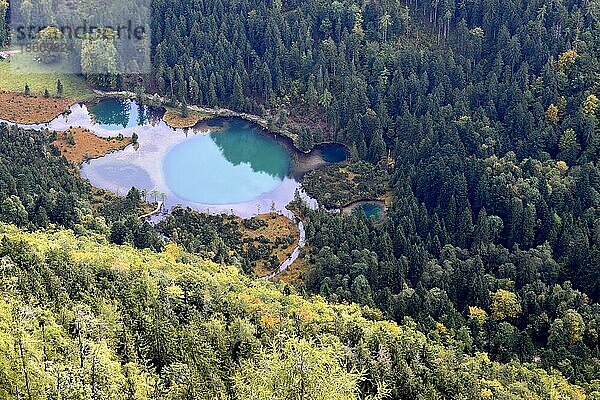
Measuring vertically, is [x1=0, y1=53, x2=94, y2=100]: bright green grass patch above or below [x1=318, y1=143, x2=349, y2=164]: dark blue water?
below

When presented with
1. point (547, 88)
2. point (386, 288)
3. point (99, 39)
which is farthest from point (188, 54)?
point (386, 288)

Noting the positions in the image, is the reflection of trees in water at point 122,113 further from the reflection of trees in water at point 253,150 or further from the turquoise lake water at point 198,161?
the reflection of trees in water at point 253,150

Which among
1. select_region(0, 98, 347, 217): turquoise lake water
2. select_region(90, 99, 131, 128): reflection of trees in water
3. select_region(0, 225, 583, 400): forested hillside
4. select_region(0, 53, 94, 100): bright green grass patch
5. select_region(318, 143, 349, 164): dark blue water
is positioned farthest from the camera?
select_region(0, 53, 94, 100): bright green grass patch

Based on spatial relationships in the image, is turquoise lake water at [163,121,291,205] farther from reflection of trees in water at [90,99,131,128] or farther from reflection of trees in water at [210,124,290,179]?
reflection of trees in water at [90,99,131,128]

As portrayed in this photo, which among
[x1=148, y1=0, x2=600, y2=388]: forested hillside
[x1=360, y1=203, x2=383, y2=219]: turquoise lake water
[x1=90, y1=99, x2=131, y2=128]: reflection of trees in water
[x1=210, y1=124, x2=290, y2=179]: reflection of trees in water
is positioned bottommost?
[x1=90, y1=99, x2=131, y2=128]: reflection of trees in water

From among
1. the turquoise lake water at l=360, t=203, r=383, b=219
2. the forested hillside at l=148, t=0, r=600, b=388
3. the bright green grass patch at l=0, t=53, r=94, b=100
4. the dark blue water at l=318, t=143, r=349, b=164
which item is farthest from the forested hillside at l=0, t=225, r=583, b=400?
the bright green grass patch at l=0, t=53, r=94, b=100

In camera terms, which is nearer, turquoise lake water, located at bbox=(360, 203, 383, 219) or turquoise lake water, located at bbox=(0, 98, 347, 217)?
turquoise lake water, located at bbox=(360, 203, 383, 219)
